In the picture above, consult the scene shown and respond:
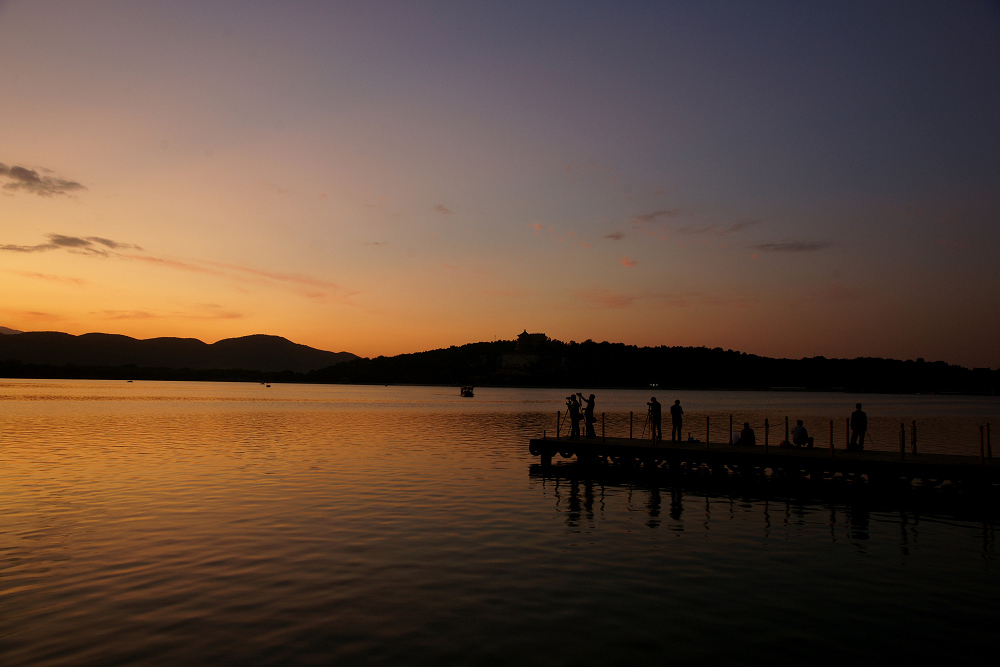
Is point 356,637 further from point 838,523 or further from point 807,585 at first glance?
point 838,523

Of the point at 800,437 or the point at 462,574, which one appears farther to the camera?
the point at 800,437

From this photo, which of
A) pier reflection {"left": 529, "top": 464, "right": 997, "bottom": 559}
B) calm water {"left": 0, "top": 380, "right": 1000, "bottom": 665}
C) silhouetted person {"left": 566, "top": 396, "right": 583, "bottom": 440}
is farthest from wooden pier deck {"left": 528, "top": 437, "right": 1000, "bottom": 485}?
calm water {"left": 0, "top": 380, "right": 1000, "bottom": 665}

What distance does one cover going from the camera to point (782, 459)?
28.5 m

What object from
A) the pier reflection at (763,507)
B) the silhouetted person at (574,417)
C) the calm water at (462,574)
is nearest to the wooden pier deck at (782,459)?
the silhouetted person at (574,417)

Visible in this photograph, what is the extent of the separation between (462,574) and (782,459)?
19.6 metres

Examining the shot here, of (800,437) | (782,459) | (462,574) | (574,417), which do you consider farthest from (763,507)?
(462,574)

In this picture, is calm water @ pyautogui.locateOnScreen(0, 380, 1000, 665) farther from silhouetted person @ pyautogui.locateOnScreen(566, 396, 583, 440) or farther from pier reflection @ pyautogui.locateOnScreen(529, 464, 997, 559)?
silhouetted person @ pyautogui.locateOnScreen(566, 396, 583, 440)

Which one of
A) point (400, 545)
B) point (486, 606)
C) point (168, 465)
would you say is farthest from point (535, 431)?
point (486, 606)

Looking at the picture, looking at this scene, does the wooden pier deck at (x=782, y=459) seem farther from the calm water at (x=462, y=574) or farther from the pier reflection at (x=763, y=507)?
the calm water at (x=462, y=574)

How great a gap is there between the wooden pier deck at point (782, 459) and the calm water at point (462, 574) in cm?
323

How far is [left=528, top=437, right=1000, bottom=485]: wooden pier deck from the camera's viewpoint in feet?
82.0

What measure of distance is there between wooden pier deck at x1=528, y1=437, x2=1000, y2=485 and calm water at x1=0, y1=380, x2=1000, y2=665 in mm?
3228

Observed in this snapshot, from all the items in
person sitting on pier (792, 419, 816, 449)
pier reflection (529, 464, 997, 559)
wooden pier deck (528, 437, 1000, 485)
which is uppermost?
person sitting on pier (792, 419, 816, 449)

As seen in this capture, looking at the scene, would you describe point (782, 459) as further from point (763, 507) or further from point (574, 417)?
point (574, 417)
